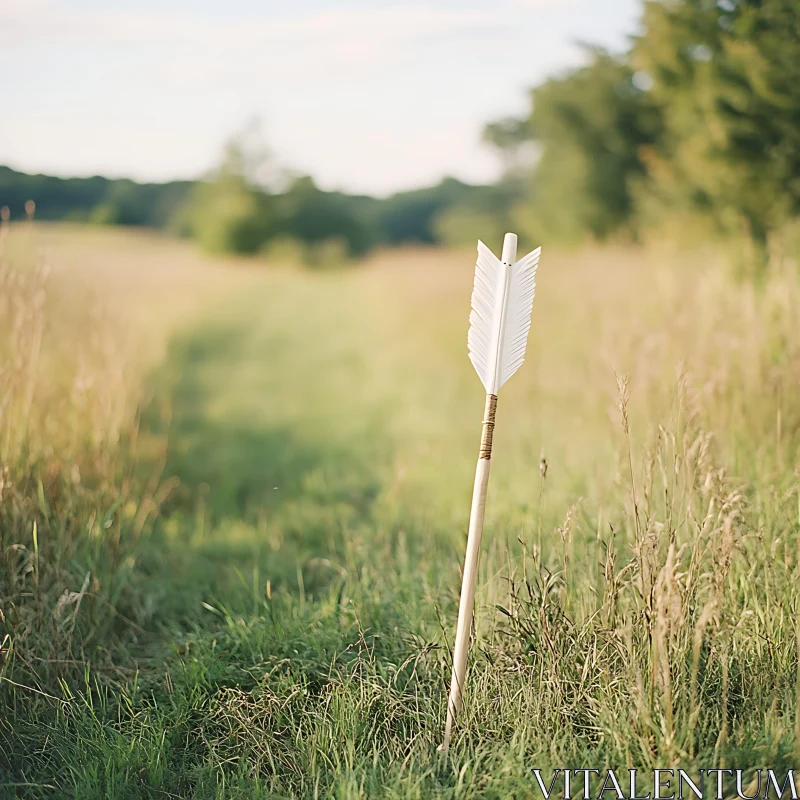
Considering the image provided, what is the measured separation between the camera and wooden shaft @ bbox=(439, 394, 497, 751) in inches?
81.2

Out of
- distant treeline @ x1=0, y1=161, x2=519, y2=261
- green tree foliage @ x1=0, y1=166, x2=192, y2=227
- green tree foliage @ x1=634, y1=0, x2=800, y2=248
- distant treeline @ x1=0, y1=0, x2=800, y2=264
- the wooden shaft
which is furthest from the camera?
distant treeline @ x1=0, y1=161, x2=519, y2=261

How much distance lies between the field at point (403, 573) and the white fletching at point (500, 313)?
344 millimetres

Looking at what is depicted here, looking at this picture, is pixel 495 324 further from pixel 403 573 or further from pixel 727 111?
pixel 727 111

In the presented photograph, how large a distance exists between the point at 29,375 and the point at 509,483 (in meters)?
2.54

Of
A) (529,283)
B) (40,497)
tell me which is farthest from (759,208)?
(40,497)

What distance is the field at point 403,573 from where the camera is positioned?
2107 millimetres

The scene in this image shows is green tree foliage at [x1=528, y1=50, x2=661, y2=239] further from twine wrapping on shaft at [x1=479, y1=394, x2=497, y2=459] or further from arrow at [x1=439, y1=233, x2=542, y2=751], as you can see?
twine wrapping on shaft at [x1=479, y1=394, x2=497, y2=459]

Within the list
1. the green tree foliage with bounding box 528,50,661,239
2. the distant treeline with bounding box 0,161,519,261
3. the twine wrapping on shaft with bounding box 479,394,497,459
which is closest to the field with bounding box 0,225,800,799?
the twine wrapping on shaft with bounding box 479,394,497,459

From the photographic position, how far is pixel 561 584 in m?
2.42

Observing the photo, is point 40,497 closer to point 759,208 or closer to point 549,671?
point 549,671

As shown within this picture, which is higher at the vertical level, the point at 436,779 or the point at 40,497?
the point at 40,497

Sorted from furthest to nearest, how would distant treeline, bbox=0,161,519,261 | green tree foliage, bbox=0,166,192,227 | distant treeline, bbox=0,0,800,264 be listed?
distant treeline, bbox=0,161,519,261
distant treeline, bbox=0,0,800,264
green tree foliage, bbox=0,166,192,227

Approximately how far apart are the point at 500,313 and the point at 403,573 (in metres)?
1.34

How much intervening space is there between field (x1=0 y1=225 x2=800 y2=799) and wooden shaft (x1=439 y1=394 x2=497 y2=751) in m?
0.09
